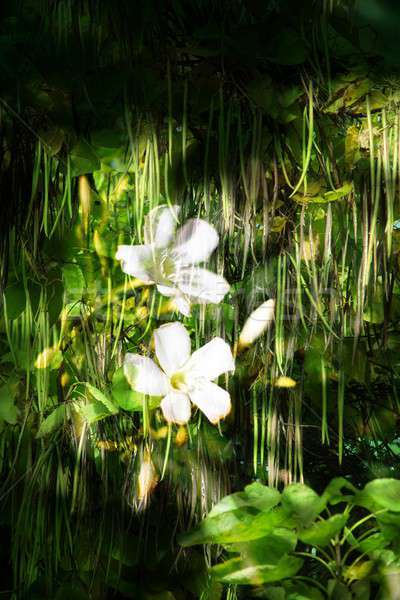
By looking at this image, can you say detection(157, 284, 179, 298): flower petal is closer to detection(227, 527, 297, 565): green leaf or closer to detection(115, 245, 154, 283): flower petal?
detection(115, 245, 154, 283): flower petal

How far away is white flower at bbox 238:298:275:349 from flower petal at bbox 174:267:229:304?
6cm

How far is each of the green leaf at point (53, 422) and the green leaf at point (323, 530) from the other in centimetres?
37

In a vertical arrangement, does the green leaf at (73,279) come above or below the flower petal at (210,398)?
above

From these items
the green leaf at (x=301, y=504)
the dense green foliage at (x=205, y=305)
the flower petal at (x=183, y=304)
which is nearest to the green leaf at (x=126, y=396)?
the dense green foliage at (x=205, y=305)

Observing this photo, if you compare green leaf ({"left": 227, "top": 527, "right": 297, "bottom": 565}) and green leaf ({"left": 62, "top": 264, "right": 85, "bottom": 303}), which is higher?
green leaf ({"left": 62, "top": 264, "right": 85, "bottom": 303})

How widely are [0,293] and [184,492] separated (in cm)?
39

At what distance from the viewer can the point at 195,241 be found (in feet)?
3.41

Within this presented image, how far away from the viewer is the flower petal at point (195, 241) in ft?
3.39

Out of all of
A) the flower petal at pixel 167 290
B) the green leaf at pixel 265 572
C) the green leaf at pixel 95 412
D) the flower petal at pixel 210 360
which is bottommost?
the green leaf at pixel 265 572

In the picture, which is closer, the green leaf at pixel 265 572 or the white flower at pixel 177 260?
the green leaf at pixel 265 572

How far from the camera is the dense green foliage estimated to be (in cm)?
93

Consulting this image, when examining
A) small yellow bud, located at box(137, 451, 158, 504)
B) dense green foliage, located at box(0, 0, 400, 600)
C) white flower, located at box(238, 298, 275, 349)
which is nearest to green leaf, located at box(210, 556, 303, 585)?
dense green foliage, located at box(0, 0, 400, 600)

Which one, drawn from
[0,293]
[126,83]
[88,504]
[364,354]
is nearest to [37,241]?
[0,293]

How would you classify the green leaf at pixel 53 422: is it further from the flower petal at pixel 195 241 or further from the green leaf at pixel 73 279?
the flower petal at pixel 195 241
